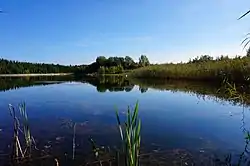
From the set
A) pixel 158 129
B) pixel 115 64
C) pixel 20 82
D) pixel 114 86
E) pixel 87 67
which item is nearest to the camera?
pixel 158 129

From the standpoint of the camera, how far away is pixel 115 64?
6041 cm

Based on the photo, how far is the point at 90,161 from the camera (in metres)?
3.63

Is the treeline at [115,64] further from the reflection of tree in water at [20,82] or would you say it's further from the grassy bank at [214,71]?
the grassy bank at [214,71]

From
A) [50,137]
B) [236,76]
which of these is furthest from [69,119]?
[236,76]

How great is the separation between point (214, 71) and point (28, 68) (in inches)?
3068

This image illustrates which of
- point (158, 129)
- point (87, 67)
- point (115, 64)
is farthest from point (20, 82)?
point (87, 67)

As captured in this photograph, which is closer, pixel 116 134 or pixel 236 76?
pixel 116 134

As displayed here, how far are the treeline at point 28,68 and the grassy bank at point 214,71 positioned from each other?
58522 millimetres

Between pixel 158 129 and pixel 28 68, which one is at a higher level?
pixel 28 68

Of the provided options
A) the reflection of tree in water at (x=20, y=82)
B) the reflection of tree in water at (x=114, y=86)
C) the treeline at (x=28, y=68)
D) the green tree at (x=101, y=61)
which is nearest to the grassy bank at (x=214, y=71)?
the reflection of tree in water at (x=114, y=86)

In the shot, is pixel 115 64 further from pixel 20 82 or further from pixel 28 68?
pixel 28 68

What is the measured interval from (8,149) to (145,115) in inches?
146

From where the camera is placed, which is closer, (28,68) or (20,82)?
(20,82)

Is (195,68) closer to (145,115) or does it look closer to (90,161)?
(145,115)
